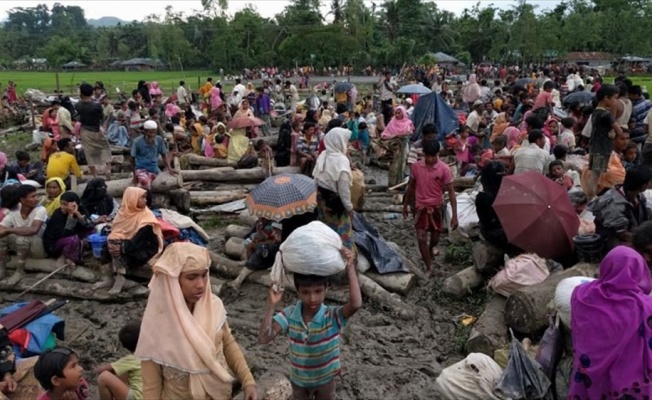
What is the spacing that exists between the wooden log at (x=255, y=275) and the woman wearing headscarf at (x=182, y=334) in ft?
8.63

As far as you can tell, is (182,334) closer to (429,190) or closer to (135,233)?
(135,233)

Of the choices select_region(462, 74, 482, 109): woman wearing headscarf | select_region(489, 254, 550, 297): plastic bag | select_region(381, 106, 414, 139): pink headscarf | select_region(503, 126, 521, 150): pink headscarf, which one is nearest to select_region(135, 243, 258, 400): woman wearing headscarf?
select_region(489, 254, 550, 297): plastic bag

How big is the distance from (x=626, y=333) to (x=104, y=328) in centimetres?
498

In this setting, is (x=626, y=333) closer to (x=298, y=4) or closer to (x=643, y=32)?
(x=643, y=32)

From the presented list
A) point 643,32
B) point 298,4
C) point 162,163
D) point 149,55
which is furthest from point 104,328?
point 149,55

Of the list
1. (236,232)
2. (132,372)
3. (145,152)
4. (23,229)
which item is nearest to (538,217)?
(132,372)

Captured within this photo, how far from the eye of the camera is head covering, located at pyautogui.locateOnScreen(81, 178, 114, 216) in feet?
23.2

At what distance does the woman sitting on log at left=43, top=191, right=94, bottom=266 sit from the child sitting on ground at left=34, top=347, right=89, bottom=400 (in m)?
3.31

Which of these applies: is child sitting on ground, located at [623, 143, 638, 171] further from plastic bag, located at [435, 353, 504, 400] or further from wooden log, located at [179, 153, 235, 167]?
wooden log, located at [179, 153, 235, 167]

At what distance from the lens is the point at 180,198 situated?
8.85 metres

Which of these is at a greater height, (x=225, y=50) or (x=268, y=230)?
(x=225, y=50)

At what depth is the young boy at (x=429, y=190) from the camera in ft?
20.7

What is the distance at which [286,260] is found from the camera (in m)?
3.10

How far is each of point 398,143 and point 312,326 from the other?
810cm
